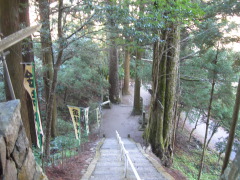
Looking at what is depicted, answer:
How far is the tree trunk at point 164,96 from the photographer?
30.3ft

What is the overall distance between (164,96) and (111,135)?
521 centimetres

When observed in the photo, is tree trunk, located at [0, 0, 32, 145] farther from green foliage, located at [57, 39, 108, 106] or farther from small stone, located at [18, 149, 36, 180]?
green foliage, located at [57, 39, 108, 106]

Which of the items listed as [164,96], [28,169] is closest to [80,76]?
[164,96]

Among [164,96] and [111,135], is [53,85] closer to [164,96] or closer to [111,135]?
[164,96]

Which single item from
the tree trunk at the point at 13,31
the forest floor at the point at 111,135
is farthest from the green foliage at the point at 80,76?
the tree trunk at the point at 13,31

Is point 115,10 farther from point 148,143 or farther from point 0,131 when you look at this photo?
point 148,143

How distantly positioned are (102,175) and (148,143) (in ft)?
15.5

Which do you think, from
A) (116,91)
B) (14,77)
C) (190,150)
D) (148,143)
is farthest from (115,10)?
(116,91)

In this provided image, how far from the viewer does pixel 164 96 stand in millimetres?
9578

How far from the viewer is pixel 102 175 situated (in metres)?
5.30

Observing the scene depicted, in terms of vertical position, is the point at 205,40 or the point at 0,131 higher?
the point at 205,40

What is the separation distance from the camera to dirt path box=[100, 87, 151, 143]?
13.1m

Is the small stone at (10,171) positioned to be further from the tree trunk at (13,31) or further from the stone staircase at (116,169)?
the tree trunk at (13,31)

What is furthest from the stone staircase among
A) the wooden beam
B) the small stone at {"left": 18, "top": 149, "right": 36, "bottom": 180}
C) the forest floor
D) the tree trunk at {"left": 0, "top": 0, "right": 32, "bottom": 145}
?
the wooden beam
